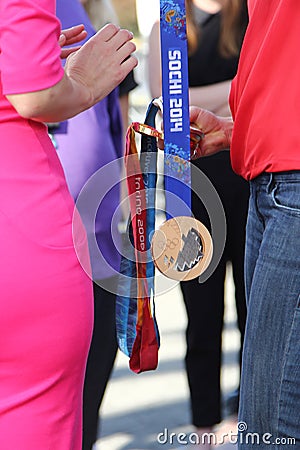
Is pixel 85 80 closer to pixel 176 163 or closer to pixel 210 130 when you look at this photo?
pixel 176 163

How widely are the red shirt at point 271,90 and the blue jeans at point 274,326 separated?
0.04 m

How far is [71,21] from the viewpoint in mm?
2648

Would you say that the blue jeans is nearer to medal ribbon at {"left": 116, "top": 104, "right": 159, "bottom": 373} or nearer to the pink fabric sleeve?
medal ribbon at {"left": 116, "top": 104, "right": 159, "bottom": 373}

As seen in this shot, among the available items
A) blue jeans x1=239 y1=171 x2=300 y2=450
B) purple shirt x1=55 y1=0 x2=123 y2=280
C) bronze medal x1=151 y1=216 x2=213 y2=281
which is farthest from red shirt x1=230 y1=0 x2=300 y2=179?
purple shirt x1=55 y1=0 x2=123 y2=280

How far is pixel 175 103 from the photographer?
6.10ft

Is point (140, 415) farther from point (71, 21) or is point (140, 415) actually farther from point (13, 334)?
point (13, 334)

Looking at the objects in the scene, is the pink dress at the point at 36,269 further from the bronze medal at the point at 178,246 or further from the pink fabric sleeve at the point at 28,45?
the bronze medal at the point at 178,246

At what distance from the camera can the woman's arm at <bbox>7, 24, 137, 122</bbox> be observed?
5.51ft

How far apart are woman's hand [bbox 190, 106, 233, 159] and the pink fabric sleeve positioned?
0.56 metres

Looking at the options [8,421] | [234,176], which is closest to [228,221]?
[234,176]

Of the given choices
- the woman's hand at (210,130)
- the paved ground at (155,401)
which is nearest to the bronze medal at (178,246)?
the woman's hand at (210,130)

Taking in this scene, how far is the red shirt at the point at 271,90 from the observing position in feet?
6.01

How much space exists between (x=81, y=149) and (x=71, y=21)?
358 mm

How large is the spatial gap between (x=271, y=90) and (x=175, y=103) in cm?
19
